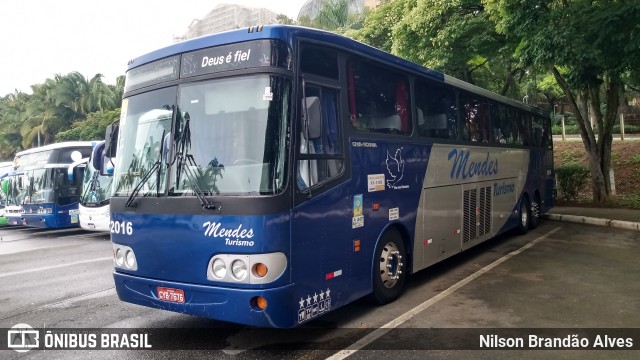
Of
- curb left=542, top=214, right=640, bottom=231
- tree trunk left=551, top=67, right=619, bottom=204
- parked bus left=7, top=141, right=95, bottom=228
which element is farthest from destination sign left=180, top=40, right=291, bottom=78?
tree trunk left=551, top=67, right=619, bottom=204

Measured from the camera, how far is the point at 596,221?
13234 mm

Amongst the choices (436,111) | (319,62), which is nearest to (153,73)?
(319,62)

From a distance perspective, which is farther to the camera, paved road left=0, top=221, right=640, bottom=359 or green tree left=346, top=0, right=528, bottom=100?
green tree left=346, top=0, right=528, bottom=100

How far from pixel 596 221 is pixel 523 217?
8.99ft

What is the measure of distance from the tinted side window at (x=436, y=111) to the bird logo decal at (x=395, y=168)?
80cm

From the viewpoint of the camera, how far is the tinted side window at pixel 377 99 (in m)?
5.64

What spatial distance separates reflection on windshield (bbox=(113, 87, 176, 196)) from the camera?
486 centimetres

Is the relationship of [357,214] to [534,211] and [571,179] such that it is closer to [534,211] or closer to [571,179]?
[534,211]

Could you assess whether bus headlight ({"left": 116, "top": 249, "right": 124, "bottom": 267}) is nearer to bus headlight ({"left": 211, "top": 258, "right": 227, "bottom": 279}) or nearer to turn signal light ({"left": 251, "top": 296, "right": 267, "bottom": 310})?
bus headlight ({"left": 211, "top": 258, "right": 227, "bottom": 279})

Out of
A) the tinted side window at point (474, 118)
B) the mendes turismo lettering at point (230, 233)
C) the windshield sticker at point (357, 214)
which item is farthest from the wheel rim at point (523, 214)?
the mendes turismo lettering at point (230, 233)

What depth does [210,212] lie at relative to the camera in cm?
442

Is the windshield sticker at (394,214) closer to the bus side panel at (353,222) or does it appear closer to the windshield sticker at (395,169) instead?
the bus side panel at (353,222)

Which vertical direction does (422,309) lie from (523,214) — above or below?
below

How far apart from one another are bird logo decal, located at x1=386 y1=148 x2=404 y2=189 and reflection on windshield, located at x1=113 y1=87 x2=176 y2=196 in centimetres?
284
